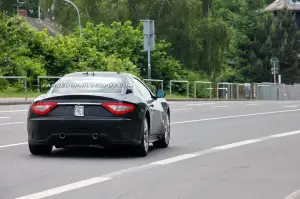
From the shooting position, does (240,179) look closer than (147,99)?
Yes

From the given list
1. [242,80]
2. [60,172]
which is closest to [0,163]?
[60,172]

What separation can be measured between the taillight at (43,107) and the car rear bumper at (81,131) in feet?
0.37

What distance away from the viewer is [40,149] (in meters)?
14.4

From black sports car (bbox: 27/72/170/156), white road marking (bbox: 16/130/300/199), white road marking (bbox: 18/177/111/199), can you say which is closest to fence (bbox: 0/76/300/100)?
white road marking (bbox: 16/130/300/199)

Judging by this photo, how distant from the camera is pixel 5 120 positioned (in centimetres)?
2506

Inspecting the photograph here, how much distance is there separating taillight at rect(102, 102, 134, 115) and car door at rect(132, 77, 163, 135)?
1.02 meters

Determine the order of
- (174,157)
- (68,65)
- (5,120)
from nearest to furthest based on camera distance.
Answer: (174,157), (5,120), (68,65)

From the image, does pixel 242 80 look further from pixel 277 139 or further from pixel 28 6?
pixel 277 139

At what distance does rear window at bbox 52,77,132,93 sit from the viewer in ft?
47.0

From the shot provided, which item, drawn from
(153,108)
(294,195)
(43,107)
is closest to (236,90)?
(153,108)

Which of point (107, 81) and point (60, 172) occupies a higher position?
point (107, 81)

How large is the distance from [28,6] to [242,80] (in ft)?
111

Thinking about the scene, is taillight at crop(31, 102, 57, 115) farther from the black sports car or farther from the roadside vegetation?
the roadside vegetation

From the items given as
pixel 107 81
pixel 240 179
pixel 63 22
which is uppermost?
pixel 63 22
